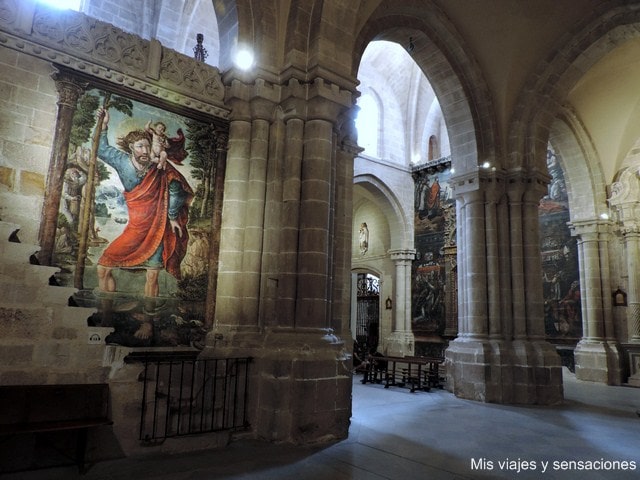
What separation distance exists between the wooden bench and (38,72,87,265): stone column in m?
1.36

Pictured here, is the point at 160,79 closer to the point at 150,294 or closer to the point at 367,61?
the point at 150,294

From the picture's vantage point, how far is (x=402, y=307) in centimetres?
1875

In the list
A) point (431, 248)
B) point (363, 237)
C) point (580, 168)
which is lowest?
point (431, 248)

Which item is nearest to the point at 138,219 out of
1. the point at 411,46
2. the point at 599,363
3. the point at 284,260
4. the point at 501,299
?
the point at 284,260

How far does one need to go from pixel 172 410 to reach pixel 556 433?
519 centimetres

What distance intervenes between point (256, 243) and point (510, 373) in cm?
601

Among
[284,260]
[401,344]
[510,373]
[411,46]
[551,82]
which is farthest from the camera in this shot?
[401,344]

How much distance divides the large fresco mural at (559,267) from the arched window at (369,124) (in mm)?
6262

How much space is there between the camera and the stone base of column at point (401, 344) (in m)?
18.1

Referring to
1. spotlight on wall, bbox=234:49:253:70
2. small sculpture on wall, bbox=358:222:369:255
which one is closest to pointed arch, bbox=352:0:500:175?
spotlight on wall, bbox=234:49:253:70

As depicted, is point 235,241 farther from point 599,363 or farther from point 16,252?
point 599,363

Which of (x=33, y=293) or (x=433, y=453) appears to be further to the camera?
(x=433, y=453)

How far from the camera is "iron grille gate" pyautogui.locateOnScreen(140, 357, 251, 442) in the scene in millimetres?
5312

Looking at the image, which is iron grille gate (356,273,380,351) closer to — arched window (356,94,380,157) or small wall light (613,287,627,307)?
arched window (356,94,380,157)
